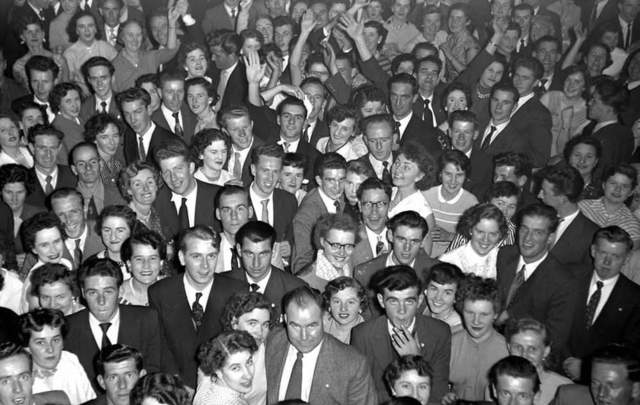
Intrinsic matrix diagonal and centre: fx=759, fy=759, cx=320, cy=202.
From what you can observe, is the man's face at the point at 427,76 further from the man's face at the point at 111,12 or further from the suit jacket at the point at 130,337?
the suit jacket at the point at 130,337

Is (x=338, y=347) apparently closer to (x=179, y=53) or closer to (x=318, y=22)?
(x=179, y=53)

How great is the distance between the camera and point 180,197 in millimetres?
6180

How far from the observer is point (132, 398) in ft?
13.3

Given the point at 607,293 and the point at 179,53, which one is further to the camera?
the point at 179,53

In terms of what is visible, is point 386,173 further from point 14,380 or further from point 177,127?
point 14,380

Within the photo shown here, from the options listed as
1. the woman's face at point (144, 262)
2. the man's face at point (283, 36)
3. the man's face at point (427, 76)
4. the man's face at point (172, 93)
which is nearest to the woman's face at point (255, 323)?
the woman's face at point (144, 262)

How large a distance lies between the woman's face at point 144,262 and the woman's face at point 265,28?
14.2ft

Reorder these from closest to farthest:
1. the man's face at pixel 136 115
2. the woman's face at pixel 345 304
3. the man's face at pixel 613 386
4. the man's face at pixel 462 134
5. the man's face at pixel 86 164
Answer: the man's face at pixel 613 386
the woman's face at pixel 345 304
the man's face at pixel 86 164
the man's face at pixel 136 115
the man's face at pixel 462 134

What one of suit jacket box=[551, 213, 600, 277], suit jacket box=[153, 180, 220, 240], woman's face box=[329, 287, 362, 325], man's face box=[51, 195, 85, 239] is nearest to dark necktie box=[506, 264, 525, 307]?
suit jacket box=[551, 213, 600, 277]

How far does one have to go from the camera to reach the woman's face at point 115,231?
18.1 ft

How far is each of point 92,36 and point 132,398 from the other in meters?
5.46

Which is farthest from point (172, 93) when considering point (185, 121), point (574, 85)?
point (574, 85)

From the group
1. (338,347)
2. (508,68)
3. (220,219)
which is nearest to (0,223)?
(220,219)

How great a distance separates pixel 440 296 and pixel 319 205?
1.52 m
